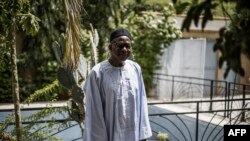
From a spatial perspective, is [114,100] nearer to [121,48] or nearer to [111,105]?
[111,105]

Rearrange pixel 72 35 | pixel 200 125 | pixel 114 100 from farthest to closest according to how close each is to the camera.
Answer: pixel 200 125
pixel 72 35
pixel 114 100

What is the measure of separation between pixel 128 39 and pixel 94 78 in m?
0.50

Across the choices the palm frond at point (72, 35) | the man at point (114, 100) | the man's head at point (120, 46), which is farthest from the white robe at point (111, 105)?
the palm frond at point (72, 35)

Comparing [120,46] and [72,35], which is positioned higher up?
[72,35]

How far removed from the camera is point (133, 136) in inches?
160

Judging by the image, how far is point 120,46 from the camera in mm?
3979

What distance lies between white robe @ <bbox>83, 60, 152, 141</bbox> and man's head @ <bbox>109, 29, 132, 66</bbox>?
4.4 inches

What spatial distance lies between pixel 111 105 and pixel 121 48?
55 centimetres

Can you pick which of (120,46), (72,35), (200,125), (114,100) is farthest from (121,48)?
(200,125)

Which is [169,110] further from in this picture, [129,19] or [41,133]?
[41,133]

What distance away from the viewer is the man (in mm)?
3932

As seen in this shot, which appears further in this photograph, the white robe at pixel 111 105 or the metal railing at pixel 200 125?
→ the metal railing at pixel 200 125

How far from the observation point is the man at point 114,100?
3.93 m

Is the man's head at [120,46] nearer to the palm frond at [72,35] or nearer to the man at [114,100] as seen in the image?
the man at [114,100]
